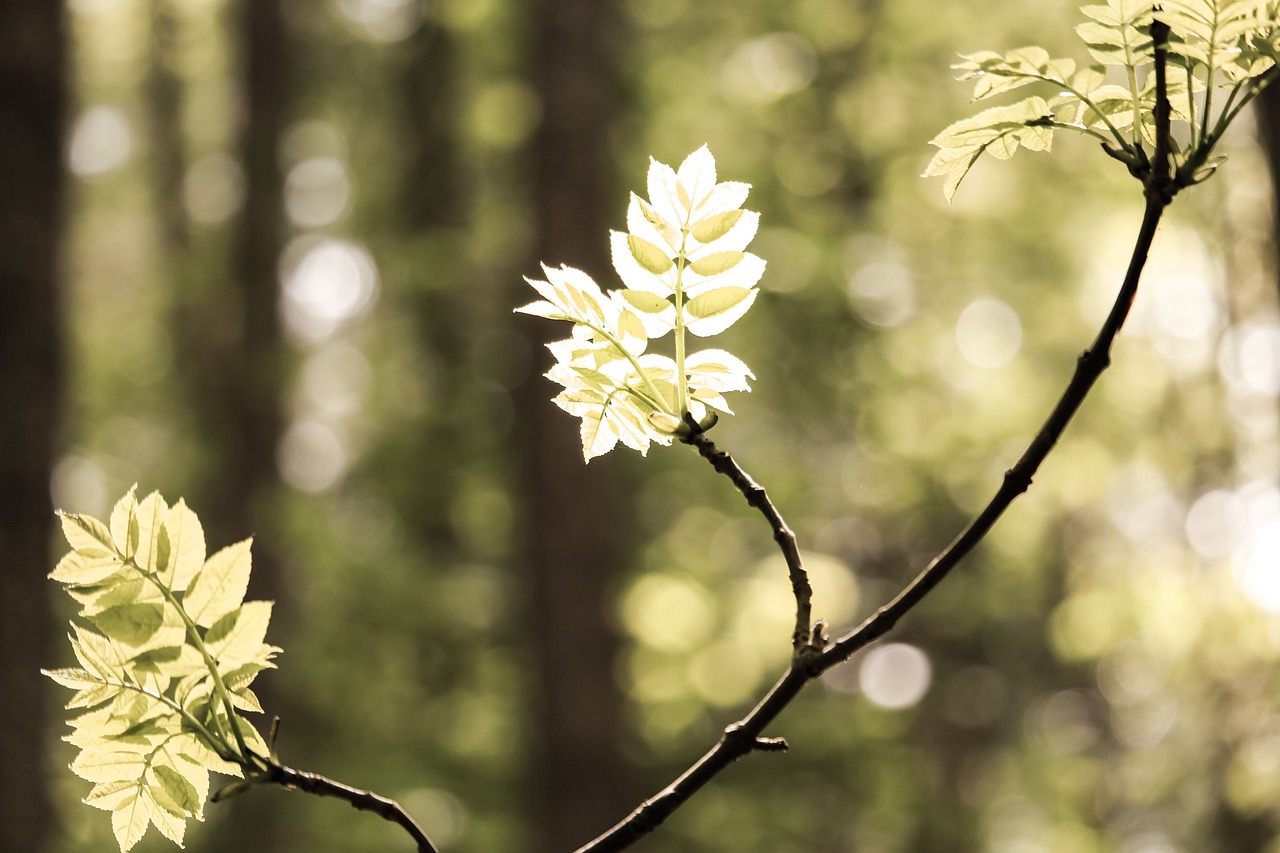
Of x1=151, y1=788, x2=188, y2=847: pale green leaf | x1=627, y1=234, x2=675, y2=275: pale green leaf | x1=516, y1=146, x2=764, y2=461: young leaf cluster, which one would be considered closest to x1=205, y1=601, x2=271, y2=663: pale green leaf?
x1=151, y1=788, x2=188, y2=847: pale green leaf

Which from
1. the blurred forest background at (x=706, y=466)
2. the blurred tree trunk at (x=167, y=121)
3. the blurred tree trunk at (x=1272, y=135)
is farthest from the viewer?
the blurred tree trunk at (x=167, y=121)

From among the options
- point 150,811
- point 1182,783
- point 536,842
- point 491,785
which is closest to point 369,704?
point 491,785

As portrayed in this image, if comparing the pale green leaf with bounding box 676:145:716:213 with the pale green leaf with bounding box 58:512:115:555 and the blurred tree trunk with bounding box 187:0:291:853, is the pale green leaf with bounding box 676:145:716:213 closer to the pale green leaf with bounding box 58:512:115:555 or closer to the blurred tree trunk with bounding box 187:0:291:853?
the pale green leaf with bounding box 58:512:115:555

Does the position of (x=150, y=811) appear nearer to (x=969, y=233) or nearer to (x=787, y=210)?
(x=787, y=210)

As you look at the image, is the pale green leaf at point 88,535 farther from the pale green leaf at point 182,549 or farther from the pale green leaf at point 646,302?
the pale green leaf at point 646,302

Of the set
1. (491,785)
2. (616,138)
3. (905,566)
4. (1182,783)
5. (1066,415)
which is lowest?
(491,785)

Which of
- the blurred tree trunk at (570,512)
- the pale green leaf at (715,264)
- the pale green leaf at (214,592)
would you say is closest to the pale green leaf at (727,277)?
the pale green leaf at (715,264)

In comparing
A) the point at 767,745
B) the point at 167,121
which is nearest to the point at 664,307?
the point at 767,745
